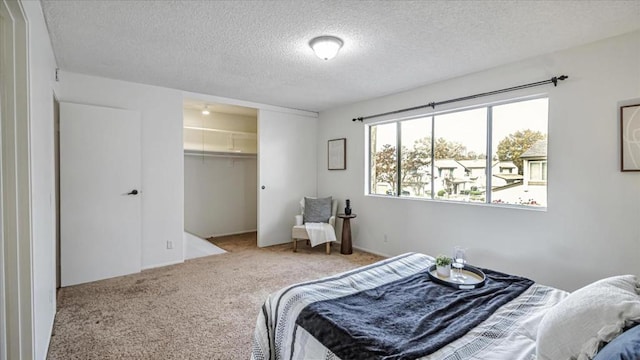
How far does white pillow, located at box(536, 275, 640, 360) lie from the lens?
3.26ft

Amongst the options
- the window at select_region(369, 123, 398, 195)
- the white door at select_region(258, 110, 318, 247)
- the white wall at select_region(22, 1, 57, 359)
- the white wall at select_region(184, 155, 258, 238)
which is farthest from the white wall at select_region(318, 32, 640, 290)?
the white wall at select_region(184, 155, 258, 238)

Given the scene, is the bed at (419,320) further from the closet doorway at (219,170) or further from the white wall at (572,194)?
the closet doorway at (219,170)

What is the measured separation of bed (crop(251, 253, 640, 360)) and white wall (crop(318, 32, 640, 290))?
1.27 metres

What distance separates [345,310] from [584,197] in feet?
8.24

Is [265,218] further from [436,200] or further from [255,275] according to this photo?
[436,200]

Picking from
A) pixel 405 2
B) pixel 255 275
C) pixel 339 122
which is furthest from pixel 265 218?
pixel 405 2

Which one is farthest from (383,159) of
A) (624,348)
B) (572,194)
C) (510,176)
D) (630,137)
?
(624,348)

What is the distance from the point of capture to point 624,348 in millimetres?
839

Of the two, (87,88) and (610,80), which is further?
(87,88)

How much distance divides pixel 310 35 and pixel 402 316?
215 cm

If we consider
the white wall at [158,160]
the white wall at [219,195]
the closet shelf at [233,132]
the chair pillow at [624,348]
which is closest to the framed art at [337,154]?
the closet shelf at [233,132]

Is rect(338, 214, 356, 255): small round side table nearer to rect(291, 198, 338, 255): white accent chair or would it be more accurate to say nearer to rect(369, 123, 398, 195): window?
rect(291, 198, 338, 255): white accent chair

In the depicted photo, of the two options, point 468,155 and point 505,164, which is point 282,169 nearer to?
point 468,155

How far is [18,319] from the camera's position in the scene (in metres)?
1.50
